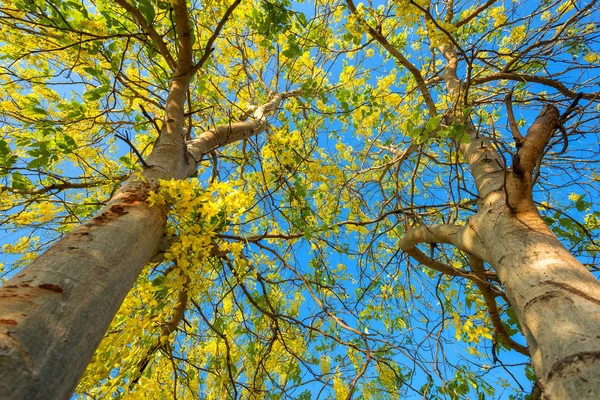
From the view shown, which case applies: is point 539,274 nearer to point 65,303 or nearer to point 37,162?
point 65,303

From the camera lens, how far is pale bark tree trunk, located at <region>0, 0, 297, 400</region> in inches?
26.4

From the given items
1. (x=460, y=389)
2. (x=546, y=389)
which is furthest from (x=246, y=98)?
(x=546, y=389)

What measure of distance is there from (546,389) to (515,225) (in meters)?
0.67

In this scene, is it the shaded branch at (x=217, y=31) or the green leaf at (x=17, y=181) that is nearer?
the shaded branch at (x=217, y=31)

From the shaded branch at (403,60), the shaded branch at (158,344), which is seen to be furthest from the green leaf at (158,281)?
the shaded branch at (403,60)

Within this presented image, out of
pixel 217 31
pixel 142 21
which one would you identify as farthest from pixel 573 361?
pixel 142 21

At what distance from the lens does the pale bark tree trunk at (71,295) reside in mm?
671

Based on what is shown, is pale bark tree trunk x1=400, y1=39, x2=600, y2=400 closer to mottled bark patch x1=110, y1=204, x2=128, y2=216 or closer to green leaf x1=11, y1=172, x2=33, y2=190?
mottled bark patch x1=110, y1=204, x2=128, y2=216

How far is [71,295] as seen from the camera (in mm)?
873

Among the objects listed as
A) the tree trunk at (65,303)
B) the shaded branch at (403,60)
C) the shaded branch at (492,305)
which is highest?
the shaded branch at (403,60)

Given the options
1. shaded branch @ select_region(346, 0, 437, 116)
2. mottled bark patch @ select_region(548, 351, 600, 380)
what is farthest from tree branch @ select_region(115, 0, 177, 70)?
mottled bark patch @ select_region(548, 351, 600, 380)

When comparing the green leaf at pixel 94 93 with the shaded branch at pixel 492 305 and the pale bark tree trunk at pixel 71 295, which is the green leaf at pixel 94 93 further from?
the shaded branch at pixel 492 305

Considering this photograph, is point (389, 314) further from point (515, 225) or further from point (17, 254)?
point (17, 254)

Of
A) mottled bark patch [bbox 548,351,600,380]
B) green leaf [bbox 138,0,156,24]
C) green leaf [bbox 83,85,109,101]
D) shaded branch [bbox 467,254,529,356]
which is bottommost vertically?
mottled bark patch [bbox 548,351,600,380]
